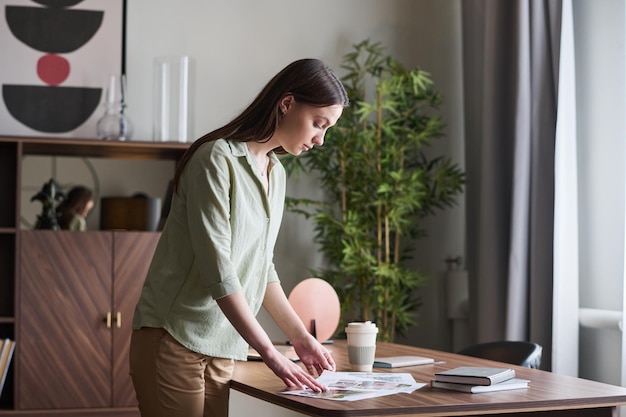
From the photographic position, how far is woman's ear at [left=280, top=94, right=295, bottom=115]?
2.01 metres

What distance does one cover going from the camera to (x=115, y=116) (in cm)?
421

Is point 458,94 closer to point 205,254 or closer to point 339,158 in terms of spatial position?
point 339,158

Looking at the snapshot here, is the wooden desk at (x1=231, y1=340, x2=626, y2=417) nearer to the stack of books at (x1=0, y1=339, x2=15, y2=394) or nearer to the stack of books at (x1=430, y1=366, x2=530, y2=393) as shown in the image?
the stack of books at (x1=430, y1=366, x2=530, y2=393)

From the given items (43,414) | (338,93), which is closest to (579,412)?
(338,93)

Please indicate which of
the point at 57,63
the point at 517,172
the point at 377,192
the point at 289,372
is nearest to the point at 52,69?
the point at 57,63

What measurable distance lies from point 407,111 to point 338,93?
2.62m

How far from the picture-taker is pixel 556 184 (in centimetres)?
382

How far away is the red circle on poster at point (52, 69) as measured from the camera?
429 centimetres

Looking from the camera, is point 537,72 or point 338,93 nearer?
point 338,93

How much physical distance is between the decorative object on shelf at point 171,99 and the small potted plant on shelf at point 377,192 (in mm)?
605

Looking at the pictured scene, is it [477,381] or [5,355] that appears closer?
[477,381]

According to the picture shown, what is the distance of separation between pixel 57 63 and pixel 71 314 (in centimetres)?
118

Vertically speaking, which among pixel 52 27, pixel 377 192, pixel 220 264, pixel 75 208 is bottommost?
pixel 220 264

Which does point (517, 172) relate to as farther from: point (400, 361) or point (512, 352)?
point (400, 361)
